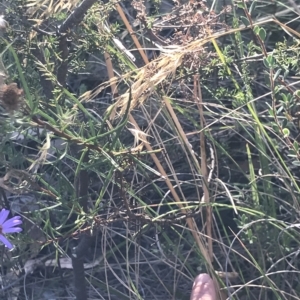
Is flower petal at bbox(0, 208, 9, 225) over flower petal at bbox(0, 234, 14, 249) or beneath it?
over

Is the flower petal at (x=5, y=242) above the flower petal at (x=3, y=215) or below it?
below

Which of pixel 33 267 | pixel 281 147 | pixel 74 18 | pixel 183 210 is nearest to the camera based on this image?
pixel 74 18

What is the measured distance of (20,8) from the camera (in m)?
1.07

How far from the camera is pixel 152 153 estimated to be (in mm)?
1108

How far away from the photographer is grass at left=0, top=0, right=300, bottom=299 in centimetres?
100

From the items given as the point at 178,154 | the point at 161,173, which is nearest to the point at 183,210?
the point at 161,173

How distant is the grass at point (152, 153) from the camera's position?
1002 millimetres

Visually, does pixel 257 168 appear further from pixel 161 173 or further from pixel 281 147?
pixel 161 173

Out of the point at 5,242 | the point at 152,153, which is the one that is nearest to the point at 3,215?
the point at 5,242

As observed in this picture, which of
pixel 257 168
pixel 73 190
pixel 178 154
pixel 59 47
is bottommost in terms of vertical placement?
pixel 257 168

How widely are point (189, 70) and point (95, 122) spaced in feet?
0.82

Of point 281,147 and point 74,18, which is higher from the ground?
point 74,18

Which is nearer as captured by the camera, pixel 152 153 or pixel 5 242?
pixel 5 242

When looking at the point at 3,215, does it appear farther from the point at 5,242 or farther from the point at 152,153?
the point at 152,153
